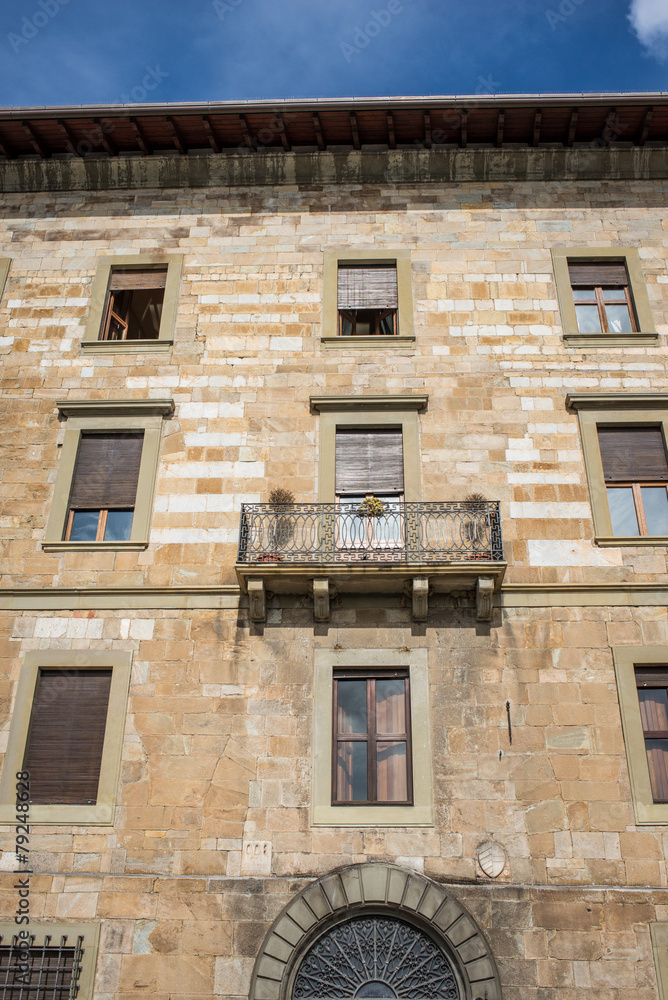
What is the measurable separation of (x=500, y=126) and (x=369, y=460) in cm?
734

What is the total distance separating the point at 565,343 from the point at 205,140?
8079 mm

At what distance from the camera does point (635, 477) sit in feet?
46.3

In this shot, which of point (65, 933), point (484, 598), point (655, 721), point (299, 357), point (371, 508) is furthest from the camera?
point (299, 357)

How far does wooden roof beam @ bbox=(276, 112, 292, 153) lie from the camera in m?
16.5

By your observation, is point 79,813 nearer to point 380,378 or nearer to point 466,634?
point 466,634

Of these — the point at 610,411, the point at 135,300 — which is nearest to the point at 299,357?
the point at 135,300

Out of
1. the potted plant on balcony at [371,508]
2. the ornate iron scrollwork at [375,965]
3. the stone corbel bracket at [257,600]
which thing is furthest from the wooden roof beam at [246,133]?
the ornate iron scrollwork at [375,965]

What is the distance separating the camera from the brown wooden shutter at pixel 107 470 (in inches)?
556

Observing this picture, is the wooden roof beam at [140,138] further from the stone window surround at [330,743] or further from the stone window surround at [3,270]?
the stone window surround at [330,743]

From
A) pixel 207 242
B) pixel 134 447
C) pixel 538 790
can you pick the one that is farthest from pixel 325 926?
pixel 207 242

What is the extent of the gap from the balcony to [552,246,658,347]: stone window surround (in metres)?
3.92

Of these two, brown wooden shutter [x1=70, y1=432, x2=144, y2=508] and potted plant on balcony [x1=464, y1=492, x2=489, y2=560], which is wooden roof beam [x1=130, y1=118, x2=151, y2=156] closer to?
brown wooden shutter [x1=70, y1=432, x2=144, y2=508]

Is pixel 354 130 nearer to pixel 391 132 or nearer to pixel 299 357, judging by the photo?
pixel 391 132

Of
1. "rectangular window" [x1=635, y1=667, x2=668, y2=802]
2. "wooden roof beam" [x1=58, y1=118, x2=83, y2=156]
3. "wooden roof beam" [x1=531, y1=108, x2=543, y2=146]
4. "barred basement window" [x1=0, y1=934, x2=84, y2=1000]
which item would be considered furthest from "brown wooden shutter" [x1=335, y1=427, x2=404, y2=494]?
"wooden roof beam" [x1=58, y1=118, x2=83, y2=156]
